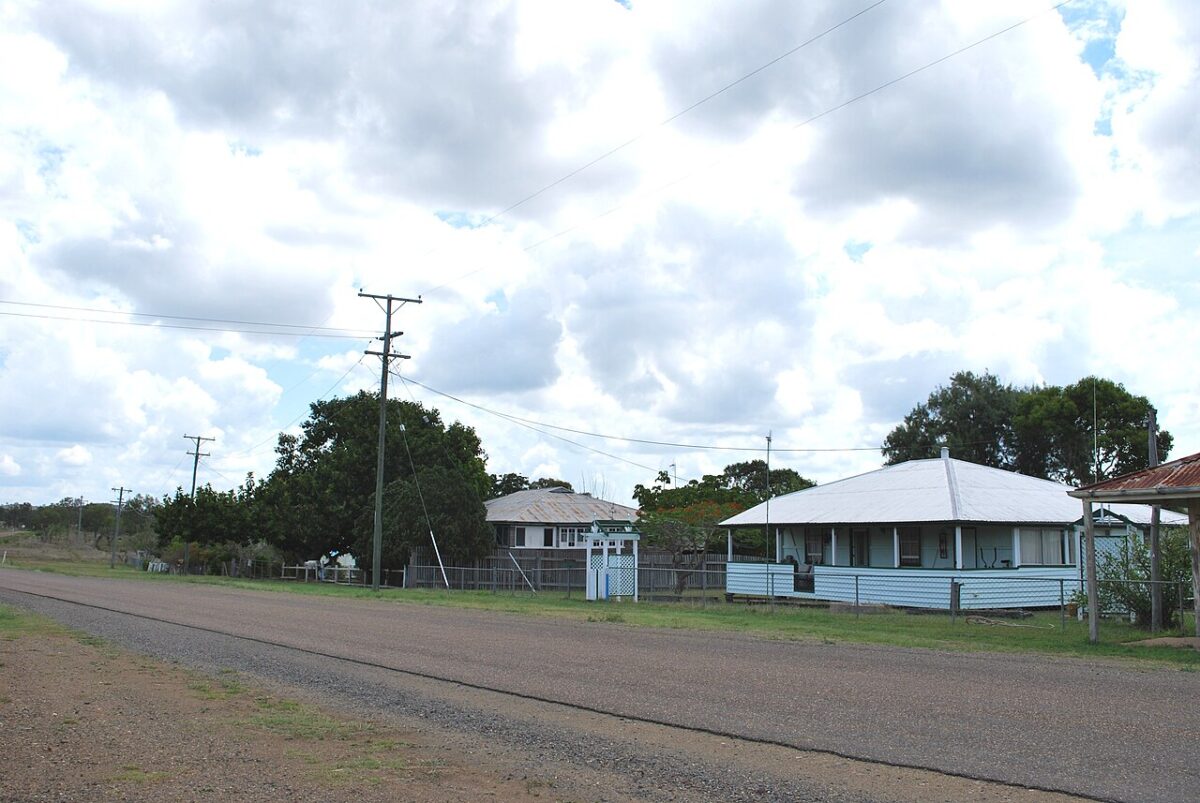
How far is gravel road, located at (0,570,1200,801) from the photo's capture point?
27.8 feet

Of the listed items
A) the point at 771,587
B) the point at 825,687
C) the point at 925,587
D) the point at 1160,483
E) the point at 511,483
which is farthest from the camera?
the point at 511,483

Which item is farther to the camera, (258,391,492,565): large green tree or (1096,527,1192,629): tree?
(258,391,492,565): large green tree

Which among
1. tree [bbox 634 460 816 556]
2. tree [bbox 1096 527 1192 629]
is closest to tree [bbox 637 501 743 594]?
tree [bbox 634 460 816 556]

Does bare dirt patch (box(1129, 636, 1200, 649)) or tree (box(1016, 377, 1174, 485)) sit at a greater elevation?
tree (box(1016, 377, 1174, 485))

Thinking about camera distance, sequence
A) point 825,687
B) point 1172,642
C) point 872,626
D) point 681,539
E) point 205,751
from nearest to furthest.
Answer: point 205,751, point 825,687, point 1172,642, point 872,626, point 681,539

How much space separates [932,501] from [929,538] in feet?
5.85

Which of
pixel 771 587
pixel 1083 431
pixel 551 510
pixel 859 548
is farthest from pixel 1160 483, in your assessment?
pixel 1083 431

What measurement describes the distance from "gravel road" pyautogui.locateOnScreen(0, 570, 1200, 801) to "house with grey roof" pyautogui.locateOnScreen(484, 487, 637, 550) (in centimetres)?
3446

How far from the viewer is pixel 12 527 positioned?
518ft

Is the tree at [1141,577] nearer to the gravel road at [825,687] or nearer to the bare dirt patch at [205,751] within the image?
the gravel road at [825,687]

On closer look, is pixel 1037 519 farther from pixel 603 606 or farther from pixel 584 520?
pixel 584 520

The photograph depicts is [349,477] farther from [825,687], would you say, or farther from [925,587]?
[825,687]

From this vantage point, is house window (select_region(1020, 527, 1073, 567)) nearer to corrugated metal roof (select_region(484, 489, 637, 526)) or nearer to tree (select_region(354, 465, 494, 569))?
corrugated metal roof (select_region(484, 489, 637, 526))

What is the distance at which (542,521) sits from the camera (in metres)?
57.7
